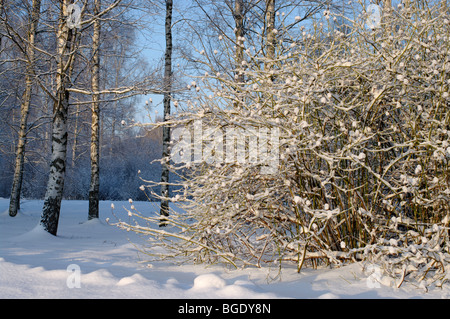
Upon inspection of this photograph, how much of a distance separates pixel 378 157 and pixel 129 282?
251cm

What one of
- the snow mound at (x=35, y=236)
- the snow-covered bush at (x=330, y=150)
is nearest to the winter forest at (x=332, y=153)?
the snow-covered bush at (x=330, y=150)

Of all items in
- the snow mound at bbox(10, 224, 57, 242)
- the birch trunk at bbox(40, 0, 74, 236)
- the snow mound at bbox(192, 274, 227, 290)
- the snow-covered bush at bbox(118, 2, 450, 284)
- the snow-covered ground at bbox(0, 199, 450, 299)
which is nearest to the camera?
the snow-covered ground at bbox(0, 199, 450, 299)

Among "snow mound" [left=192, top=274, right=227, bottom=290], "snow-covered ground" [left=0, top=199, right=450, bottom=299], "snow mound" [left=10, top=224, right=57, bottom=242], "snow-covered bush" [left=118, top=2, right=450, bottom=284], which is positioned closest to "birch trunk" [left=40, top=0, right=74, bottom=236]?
"snow mound" [left=10, top=224, right=57, bottom=242]

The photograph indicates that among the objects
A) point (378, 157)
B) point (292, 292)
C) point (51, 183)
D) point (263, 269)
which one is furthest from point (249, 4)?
point (292, 292)

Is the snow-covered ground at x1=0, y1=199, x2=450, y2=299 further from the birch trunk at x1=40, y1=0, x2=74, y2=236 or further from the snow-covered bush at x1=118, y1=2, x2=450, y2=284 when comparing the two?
the birch trunk at x1=40, y1=0, x2=74, y2=236

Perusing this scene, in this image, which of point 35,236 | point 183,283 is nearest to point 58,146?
point 35,236

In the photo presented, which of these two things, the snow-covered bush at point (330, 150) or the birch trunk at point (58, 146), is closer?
the snow-covered bush at point (330, 150)

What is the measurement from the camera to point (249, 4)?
8.86 metres

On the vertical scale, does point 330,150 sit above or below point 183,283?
above

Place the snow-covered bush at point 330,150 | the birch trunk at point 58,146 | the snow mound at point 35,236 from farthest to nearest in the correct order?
the birch trunk at point 58,146, the snow mound at point 35,236, the snow-covered bush at point 330,150

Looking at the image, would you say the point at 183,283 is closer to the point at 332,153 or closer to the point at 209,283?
the point at 209,283

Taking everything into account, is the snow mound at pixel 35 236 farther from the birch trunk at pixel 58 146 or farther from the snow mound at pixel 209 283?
the snow mound at pixel 209 283

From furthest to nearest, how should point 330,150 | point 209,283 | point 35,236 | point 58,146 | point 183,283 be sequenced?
point 58,146, point 35,236, point 330,150, point 183,283, point 209,283
